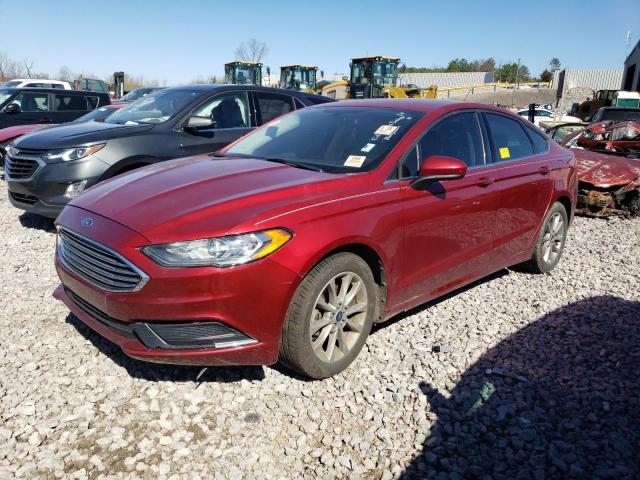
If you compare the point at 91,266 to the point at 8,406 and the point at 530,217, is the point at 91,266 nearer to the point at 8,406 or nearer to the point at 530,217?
the point at 8,406

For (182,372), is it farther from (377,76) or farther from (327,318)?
(377,76)

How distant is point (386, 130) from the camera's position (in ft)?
11.8

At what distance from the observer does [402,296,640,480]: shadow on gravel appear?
2.45m

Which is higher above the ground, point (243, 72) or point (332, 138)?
point (243, 72)

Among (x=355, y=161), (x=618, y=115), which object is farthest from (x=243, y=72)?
(x=355, y=161)

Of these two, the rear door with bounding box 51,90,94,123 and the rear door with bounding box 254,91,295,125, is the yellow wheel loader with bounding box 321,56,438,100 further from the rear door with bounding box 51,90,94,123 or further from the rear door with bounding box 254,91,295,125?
the rear door with bounding box 254,91,295,125

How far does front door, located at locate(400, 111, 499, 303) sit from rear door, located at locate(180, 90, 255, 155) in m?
3.23

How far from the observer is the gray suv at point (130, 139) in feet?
18.3

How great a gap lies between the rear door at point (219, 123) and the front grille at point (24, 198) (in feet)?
5.65

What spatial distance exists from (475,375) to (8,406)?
106 inches

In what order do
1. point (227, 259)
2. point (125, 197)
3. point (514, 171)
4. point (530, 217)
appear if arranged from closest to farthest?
1. point (227, 259)
2. point (125, 197)
3. point (514, 171)
4. point (530, 217)

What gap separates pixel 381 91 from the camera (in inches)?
967

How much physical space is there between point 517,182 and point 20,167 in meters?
5.27

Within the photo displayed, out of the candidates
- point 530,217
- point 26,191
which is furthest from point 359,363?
point 26,191
